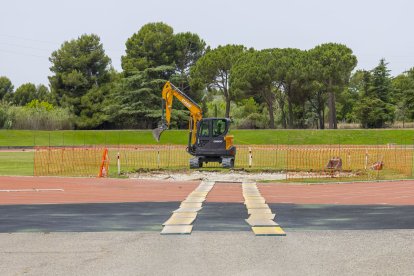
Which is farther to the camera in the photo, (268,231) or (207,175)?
(207,175)

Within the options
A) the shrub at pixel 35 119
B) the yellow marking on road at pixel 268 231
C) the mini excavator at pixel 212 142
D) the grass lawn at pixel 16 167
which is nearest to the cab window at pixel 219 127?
the mini excavator at pixel 212 142

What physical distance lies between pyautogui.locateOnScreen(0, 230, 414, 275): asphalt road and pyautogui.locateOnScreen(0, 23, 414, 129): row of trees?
74.5 meters

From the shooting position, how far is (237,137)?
78.7 m

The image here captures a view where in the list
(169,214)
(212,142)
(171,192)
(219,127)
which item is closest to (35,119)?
(219,127)

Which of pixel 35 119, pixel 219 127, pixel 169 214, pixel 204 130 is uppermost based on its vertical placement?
pixel 35 119

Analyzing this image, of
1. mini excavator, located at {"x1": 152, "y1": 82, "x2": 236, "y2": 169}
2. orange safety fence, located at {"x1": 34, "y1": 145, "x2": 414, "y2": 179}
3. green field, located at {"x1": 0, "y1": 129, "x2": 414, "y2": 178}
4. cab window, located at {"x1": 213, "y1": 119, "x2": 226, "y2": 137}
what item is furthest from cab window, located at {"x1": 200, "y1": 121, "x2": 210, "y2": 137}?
green field, located at {"x1": 0, "y1": 129, "x2": 414, "y2": 178}

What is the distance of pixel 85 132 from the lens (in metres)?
84.4

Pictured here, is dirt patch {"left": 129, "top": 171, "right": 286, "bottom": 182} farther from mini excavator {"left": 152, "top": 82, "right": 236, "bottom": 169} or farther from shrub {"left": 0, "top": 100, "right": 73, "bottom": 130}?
shrub {"left": 0, "top": 100, "right": 73, "bottom": 130}

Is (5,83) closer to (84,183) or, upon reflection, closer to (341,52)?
(341,52)

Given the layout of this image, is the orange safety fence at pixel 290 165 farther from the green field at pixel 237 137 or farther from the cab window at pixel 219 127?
the green field at pixel 237 137

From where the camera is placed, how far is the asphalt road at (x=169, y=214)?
1246cm

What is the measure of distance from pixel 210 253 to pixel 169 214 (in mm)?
5029

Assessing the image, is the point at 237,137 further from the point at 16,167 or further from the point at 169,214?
the point at 169,214

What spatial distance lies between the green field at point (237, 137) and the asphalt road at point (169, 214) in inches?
2322
